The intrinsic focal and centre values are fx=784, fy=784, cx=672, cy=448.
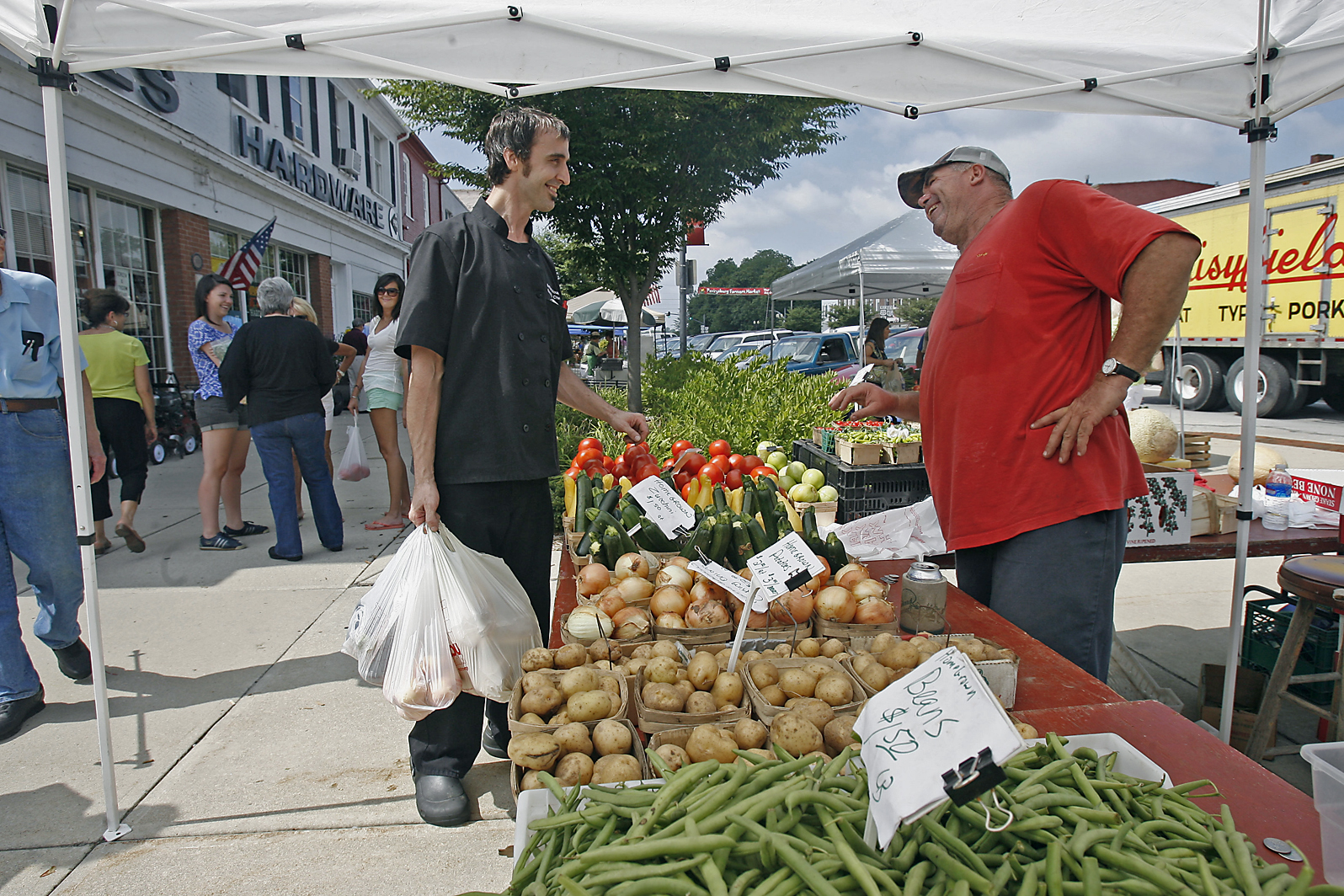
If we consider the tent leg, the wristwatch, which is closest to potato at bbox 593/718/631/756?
the wristwatch

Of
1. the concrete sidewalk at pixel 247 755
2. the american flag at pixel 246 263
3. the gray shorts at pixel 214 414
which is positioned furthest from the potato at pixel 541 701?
the american flag at pixel 246 263

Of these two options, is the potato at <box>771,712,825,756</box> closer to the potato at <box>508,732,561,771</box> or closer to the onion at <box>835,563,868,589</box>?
the potato at <box>508,732,561,771</box>

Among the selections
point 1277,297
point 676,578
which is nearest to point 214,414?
point 676,578

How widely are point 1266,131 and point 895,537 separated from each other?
2100mm

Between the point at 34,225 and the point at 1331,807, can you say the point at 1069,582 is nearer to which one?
the point at 1331,807

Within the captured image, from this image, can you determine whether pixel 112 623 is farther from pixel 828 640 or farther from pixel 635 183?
pixel 635 183

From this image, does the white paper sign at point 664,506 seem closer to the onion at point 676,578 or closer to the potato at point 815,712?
the onion at point 676,578

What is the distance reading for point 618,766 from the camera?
1.57 m

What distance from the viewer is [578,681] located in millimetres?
1818

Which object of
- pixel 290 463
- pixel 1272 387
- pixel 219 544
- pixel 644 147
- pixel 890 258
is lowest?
pixel 219 544

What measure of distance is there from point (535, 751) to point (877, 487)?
3.00 m

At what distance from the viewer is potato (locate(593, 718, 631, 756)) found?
1.65m

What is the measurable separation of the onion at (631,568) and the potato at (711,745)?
3.26 ft

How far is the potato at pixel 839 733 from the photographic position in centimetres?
159
